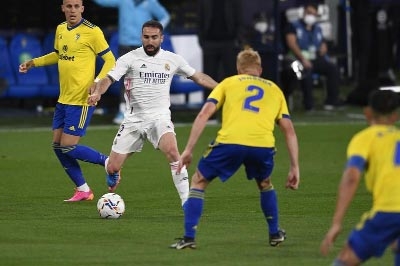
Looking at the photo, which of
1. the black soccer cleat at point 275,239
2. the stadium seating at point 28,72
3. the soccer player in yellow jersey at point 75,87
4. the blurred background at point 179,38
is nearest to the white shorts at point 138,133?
the soccer player in yellow jersey at point 75,87

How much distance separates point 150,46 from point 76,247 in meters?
2.78

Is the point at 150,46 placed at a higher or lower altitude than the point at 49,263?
higher

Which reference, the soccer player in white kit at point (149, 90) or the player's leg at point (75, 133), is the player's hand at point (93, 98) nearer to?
the soccer player in white kit at point (149, 90)

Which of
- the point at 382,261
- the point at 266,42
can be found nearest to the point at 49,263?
the point at 382,261

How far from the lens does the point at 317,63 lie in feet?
89.7

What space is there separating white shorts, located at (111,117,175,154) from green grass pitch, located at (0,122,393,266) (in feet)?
2.42

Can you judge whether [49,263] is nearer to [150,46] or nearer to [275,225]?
[275,225]

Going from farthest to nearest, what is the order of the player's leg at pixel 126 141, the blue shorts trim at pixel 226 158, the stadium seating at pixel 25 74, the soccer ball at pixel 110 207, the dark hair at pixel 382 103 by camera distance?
the stadium seating at pixel 25 74 → the player's leg at pixel 126 141 → the soccer ball at pixel 110 207 → the blue shorts trim at pixel 226 158 → the dark hair at pixel 382 103

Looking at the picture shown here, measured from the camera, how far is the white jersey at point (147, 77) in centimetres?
1394

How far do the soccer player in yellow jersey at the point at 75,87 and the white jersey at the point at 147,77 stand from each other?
53.5 inches

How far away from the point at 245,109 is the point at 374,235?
2.91m

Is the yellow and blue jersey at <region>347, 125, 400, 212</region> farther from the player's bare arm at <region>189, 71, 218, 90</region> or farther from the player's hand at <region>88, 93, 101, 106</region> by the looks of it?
the player's hand at <region>88, 93, 101, 106</region>

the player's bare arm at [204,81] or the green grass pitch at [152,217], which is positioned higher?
the player's bare arm at [204,81]

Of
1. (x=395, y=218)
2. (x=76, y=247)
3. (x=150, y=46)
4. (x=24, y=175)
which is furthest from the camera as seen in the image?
(x=24, y=175)
